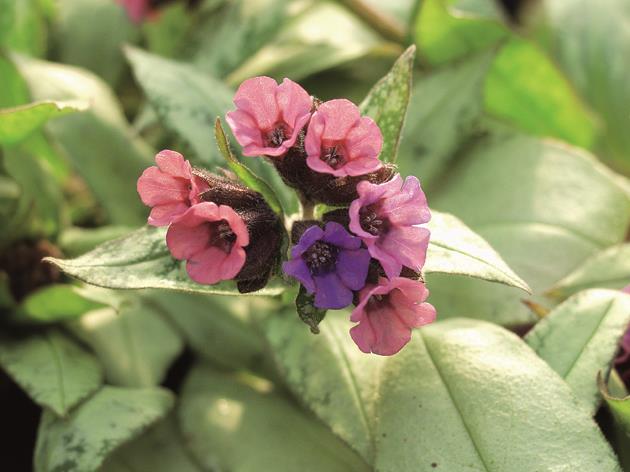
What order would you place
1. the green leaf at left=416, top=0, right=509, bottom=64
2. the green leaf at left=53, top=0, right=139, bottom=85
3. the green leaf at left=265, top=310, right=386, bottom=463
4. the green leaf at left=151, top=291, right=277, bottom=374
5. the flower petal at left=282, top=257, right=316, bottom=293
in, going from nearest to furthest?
1. the flower petal at left=282, top=257, right=316, bottom=293
2. the green leaf at left=265, top=310, right=386, bottom=463
3. the green leaf at left=151, top=291, right=277, bottom=374
4. the green leaf at left=416, top=0, right=509, bottom=64
5. the green leaf at left=53, top=0, right=139, bottom=85

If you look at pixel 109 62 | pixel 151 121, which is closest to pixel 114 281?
pixel 151 121

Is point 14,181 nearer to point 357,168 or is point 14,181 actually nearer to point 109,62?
point 109,62

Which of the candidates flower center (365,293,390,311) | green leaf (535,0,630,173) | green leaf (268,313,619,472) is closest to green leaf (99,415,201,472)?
green leaf (268,313,619,472)

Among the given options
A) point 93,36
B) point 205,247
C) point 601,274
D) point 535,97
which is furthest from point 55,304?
point 535,97

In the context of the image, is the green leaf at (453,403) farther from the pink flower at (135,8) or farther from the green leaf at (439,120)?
the pink flower at (135,8)

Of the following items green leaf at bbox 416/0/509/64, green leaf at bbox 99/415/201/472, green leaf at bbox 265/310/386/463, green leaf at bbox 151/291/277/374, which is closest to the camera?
green leaf at bbox 265/310/386/463

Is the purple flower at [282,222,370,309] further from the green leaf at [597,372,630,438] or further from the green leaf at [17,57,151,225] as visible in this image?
the green leaf at [17,57,151,225]

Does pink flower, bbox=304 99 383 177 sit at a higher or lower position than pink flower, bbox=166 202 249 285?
higher
